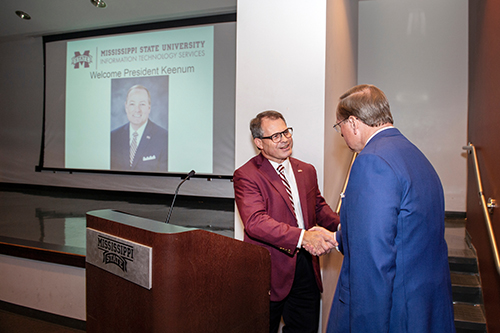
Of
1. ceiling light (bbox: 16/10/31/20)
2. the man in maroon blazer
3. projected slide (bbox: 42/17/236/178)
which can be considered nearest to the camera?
the man in maroon blazer

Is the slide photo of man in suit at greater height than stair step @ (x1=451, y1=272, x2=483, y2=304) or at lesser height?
greater

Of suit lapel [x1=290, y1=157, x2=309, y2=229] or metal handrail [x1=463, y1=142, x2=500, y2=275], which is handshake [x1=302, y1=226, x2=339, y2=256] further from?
metal handrail [x1=463, y1=142, x2=500, y2=275]

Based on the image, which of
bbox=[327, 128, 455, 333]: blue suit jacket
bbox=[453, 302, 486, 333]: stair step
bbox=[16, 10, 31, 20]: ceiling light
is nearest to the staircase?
bbox=[453, 302, 486, 333]: stair step

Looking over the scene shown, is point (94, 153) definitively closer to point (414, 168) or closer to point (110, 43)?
point (110, 43)

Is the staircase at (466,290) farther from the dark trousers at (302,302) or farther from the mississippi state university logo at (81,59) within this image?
the mississippi state university logo at (81,59)

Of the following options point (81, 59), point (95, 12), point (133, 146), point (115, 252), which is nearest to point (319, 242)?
point (115, 252)

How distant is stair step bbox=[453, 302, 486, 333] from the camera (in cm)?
267

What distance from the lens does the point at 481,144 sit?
3.19 meters

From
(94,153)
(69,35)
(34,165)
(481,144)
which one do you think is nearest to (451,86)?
(481,144)

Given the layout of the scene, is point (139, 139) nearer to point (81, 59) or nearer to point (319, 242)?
point (81, 59)

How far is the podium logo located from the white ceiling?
5743mm

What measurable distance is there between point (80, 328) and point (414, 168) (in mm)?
2971

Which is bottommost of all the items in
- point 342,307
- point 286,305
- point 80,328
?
point 80,328

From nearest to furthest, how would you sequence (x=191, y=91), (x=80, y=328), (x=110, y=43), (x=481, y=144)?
(x=80, y=328), (x=481, y=144), (x=191, y=91), (x=110, y=43)
